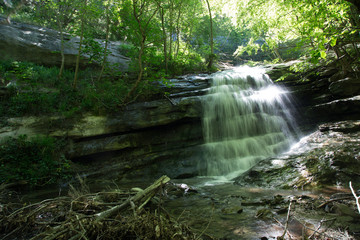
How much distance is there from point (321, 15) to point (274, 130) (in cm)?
595

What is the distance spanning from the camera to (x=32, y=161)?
23.3 ft

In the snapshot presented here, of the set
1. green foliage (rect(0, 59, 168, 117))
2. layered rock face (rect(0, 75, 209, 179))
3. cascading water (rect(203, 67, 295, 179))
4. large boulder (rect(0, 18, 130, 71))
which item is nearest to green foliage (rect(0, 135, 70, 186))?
layered rock face (rect(0, 75, 209, 179))

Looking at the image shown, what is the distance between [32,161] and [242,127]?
8.54 metres

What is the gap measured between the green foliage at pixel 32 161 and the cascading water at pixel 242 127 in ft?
18.6

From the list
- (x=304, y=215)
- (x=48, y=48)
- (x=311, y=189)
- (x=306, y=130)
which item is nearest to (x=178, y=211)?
(x=304, y=215)

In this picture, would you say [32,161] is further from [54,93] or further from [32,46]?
[32,46]

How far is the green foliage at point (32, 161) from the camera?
21.7ft

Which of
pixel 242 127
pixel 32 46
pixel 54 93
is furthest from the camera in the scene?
pixel 32 46

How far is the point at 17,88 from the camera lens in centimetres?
849

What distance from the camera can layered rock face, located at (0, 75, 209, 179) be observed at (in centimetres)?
773

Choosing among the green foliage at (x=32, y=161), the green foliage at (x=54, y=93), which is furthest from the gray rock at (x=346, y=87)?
the green foliage at (x=32, y=161)

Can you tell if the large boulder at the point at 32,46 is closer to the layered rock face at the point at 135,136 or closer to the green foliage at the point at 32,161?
the layered rock face at the point at 135,136

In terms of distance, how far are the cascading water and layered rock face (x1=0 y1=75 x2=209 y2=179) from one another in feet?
2.29

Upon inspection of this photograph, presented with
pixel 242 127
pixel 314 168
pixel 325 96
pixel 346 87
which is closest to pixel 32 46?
pixel 242 127
